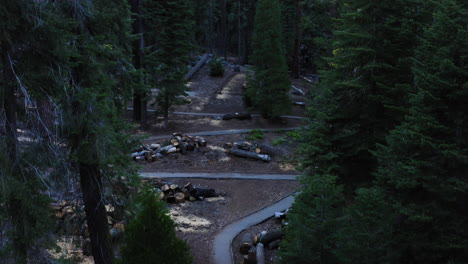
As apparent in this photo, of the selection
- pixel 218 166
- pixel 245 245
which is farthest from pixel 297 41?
pixel 245 245

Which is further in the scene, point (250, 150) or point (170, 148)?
point (250, 150)

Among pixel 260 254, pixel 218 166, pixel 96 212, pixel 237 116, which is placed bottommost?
pixel 260 254

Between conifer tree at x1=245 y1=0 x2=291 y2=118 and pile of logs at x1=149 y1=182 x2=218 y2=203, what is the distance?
37.8 ft

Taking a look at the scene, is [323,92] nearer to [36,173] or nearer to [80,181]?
[80,181]

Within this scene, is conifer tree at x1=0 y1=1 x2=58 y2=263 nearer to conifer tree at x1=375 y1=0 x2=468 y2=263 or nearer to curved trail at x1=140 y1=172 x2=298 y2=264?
curved trail at x1=140 y1=172 x2=298 y2=264

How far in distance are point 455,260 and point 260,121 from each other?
2191cm

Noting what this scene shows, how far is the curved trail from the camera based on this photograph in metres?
12.9

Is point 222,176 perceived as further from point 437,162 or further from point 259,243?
point 437,162

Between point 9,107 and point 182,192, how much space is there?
1060 centimetres

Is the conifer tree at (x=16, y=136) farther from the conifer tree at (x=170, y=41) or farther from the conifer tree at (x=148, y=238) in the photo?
the conifer tree at (x=170, y=41)

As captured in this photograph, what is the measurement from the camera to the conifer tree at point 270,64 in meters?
27.5

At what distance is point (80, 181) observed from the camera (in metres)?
9.43

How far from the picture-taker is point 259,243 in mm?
12953

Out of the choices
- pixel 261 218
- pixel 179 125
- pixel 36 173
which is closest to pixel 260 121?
pixel 179 125
